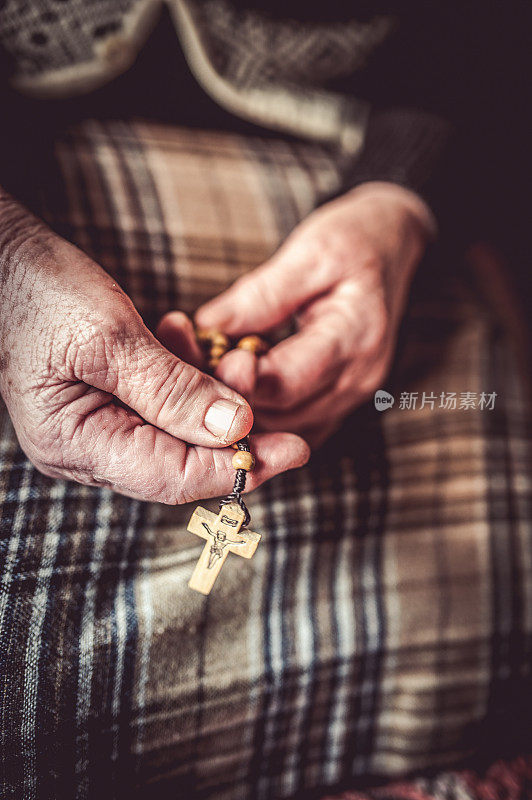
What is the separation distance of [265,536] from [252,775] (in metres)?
0.24

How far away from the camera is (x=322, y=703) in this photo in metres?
0.56

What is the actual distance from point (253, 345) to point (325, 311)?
13 cm

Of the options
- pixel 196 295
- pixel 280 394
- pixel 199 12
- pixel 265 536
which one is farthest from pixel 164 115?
pixel 265 536

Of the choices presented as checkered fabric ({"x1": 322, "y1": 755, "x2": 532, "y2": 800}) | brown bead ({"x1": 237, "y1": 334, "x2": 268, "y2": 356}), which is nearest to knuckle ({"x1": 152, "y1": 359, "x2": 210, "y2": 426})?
brown bead ({"x1": 237, "y1": 334, "x2": 268, "y2": 356})

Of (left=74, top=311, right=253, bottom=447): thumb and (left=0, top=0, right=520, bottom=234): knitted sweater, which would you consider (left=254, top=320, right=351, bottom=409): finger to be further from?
(left=0, top=0, right=520, bottom=234): knitted sweater

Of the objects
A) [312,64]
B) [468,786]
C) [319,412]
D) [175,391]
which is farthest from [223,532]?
[312,64]

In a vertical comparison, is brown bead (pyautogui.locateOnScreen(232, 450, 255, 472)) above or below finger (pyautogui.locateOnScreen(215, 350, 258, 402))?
below

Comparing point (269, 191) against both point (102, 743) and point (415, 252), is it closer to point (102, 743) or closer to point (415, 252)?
point (415, 252)

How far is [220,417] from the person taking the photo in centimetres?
40

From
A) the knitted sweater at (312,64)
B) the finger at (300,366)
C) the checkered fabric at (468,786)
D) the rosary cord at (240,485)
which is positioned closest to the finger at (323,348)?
the finger at (300,366)

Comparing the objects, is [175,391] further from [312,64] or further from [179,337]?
[312,64]

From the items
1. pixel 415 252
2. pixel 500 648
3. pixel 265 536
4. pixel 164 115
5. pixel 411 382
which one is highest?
pixel 164 115

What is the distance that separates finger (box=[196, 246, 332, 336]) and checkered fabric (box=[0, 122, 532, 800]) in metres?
0.12

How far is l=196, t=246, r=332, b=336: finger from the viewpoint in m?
0.54
